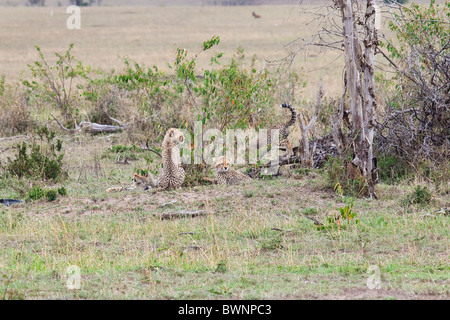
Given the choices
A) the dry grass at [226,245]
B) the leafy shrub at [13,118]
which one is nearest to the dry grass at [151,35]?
the leafy shrub at [13,118]

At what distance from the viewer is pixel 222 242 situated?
23.5 ft

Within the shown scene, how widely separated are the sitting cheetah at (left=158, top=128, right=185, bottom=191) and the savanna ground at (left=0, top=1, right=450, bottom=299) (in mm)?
231

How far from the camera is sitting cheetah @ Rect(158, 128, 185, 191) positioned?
9.68 meters

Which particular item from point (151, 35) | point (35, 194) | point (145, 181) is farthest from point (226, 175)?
point (151, 35)

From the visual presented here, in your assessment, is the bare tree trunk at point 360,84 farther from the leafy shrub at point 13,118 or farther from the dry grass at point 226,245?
the leafy shrub at point 13,118

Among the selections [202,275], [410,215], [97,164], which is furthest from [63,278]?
[97,164]

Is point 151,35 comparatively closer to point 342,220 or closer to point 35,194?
point 35,194

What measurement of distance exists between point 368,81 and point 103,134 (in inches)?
288

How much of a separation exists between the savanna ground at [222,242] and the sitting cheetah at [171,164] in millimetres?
231

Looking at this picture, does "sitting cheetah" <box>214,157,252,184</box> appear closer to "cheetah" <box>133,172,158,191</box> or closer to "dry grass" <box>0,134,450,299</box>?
"dry grass" <box>0,134,450,299</box>

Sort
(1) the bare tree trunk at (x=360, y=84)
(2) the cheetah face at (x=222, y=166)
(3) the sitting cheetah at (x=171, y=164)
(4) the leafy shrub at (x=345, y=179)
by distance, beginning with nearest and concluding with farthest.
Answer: (1) the bare tree trunk at (x=360, y=84), (4) the leafy shrub at (x=345, y=179), (3) the sitting cheetah at (x=171, y=164), (2) the cheetah face at (x=222, y=166)

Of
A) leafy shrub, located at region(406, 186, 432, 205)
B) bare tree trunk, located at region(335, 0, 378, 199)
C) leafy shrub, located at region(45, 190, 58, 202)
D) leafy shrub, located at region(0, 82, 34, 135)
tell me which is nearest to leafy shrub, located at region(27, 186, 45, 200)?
leafy shrub, located at region(45, 190, 58, 202)

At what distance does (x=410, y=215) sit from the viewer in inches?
314

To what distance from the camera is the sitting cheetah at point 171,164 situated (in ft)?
31.8
